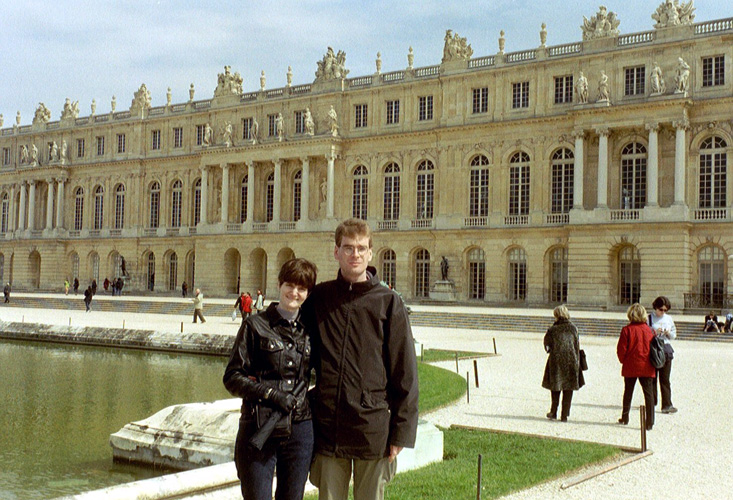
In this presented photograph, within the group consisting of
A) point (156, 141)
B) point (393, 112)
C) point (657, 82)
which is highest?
point (393, 112)

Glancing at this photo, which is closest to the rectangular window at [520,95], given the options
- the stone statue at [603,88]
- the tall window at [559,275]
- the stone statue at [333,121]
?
the stone statue at [603,88]

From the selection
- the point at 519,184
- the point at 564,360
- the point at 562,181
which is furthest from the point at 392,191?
the point at 564,360

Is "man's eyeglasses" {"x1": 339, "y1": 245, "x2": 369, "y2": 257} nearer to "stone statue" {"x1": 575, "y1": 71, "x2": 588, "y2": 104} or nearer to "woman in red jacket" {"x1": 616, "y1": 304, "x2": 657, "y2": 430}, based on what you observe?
"woman in red jacket" {"x1": 616, "y1": 304, "x2": 657, "y2": 430}

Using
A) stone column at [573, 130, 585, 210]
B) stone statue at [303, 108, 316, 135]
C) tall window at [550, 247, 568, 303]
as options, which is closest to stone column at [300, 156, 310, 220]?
stone statue at [303, 108, 316, 135]

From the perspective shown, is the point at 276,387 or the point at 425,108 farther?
the point at 425,108

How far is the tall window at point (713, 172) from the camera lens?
125 ft

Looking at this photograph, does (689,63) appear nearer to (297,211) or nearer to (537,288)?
(537,288)

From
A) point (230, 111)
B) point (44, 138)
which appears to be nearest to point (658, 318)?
point (230, 111)

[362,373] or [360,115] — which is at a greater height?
[360,115]

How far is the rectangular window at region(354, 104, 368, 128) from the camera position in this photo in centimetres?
4950

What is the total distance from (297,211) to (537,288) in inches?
703

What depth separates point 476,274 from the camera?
45031mm

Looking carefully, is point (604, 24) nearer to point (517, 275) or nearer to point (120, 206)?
point (517, 275)

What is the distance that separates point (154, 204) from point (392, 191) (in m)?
21.9
